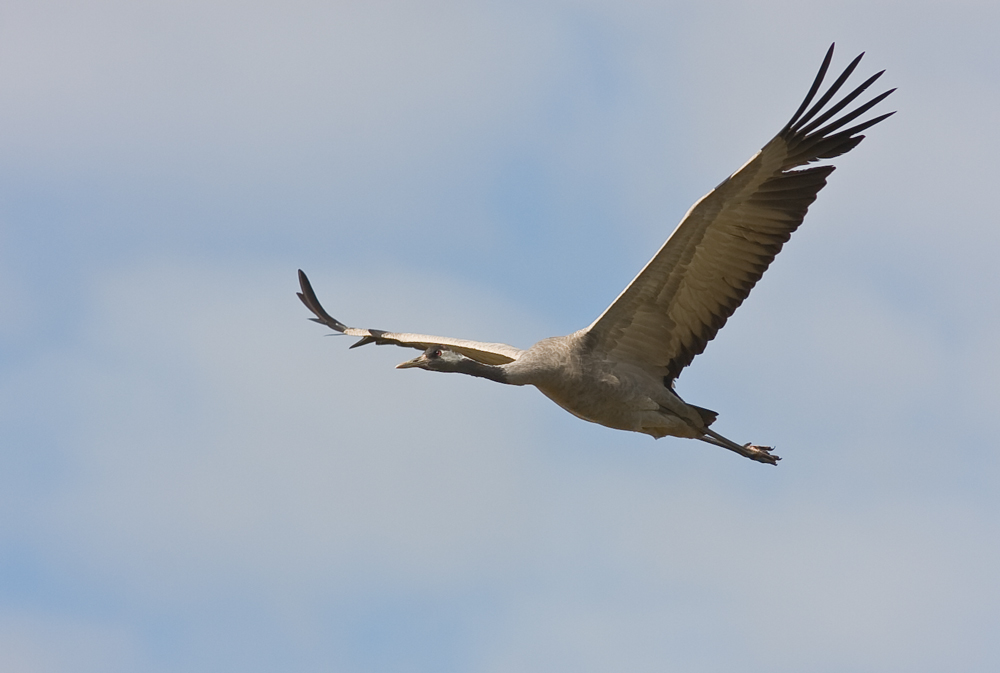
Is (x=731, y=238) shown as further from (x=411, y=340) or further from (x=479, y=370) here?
(x=411, y=340)

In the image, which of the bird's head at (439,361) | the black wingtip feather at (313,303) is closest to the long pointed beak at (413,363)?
the bird's head at (439,361)

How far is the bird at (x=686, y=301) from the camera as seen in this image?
13781 mm

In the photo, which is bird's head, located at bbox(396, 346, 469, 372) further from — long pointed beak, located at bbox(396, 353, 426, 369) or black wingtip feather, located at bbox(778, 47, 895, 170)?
black wingtip feather, located at bbox(778, 47, 895, 170)

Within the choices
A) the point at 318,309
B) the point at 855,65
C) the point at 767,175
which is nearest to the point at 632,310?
the point at 767,175

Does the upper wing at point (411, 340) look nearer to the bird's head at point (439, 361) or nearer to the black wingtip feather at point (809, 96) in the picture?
the bird's head at point (439, 361)

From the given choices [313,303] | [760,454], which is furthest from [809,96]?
[313,303]

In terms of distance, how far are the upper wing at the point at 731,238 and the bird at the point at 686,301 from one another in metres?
0.01

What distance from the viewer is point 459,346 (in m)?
16.5

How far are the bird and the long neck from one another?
0.04ft

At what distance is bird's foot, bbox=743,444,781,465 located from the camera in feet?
51.3

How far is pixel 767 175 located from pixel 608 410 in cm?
303

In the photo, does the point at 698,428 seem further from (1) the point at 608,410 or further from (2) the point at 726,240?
(2) the point at 726,240

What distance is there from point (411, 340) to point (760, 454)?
4516 mm

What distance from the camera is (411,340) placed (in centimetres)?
1695
